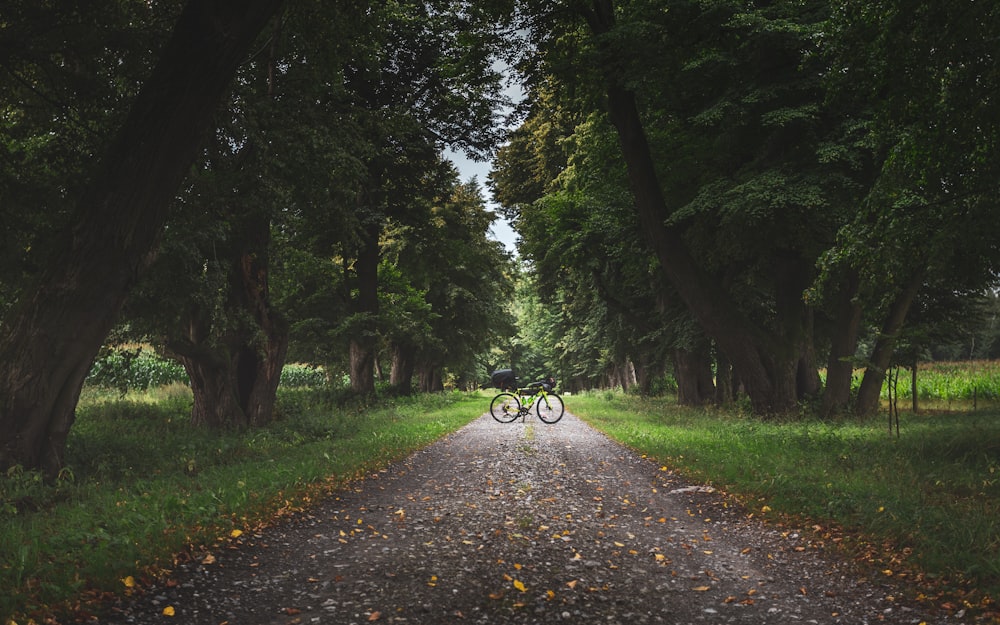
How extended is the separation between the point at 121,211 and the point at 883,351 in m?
16.4

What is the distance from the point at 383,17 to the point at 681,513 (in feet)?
36.4

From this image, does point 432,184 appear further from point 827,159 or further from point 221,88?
point 221,88

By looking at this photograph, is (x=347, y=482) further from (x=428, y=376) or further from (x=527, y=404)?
(x=428, y=376)

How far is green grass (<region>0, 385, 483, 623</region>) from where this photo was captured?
14.8 ft

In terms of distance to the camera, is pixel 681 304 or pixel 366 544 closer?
pixel 366 544

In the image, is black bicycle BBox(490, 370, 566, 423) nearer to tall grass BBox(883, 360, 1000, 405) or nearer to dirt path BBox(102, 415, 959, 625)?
dirt path BBox(102, 415, 959, 625)

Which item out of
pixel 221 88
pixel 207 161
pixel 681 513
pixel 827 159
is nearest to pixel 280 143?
pixel 207 161

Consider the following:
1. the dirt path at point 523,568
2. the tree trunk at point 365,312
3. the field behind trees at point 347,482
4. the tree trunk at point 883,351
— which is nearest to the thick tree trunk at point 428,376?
the tree trunk at point 365,312

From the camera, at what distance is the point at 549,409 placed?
19172 millimetres

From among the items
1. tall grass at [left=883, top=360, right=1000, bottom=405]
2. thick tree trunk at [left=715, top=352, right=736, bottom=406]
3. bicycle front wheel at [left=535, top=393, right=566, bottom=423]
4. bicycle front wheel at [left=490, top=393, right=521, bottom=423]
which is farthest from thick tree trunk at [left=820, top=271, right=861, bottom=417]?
bicycle front wheel at [left=490, top=393, right=521, bottom=423]

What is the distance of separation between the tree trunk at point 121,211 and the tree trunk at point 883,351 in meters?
14.3

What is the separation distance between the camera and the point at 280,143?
39.0ft

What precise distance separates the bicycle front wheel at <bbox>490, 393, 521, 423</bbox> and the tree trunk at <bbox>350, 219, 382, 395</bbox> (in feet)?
16.9

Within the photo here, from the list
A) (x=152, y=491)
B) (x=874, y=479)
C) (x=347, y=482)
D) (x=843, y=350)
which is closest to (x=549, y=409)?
(x=843, y=350)
